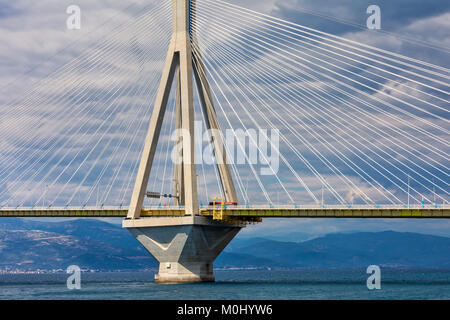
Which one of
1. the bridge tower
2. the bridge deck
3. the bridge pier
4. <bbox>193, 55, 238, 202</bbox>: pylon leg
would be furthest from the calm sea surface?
<bbox>193, 55, 238, 202</bbox>: pylon leg

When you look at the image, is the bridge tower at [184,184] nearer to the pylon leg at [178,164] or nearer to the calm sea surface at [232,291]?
the pylon leg at [178,164]

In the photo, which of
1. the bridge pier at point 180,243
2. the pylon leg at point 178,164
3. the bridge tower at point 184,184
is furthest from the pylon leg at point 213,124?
the bridge pier at point 180,243

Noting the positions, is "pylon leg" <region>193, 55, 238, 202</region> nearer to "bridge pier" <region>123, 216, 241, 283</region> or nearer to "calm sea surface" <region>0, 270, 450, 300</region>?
"bridge pier" <region>123, 216, 241, 283</region>

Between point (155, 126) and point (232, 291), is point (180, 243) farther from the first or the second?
point (155, 126)

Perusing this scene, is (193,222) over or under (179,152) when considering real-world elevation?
under

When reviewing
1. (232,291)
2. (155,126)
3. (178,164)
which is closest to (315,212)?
(232,291)
